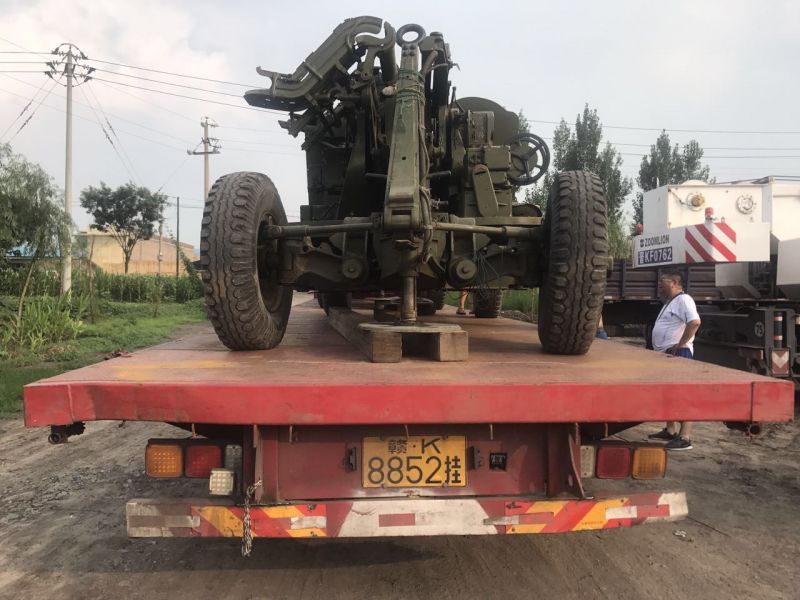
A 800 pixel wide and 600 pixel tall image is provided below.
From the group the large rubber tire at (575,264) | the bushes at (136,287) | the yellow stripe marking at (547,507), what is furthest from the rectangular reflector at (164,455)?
the bushes at (136,287)

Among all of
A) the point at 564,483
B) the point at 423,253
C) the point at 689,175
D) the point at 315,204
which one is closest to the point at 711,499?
the point at 564,483

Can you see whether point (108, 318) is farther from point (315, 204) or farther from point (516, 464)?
point (516, 464)

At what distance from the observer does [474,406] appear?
221 centimetres

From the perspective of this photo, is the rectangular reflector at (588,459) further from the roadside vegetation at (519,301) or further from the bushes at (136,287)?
the bushes at (136,287)

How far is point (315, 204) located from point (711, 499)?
12.2 feet

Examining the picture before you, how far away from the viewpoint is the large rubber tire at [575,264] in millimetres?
3076

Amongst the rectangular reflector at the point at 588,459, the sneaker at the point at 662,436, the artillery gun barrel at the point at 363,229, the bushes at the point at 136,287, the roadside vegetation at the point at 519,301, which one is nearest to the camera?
the rectangular reflector at the point at 588,459

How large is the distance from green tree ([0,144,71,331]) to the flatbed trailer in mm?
10734

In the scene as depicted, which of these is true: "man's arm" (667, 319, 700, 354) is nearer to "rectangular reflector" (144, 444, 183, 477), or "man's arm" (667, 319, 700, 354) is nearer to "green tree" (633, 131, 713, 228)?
"rectangular reflector" (144, 444, 183, 477)

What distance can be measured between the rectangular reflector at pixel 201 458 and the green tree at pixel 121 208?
3049cm

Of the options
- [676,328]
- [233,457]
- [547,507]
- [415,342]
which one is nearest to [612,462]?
[547,507]

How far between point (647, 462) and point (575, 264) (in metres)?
1.04

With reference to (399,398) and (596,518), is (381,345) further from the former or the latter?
(596,518)

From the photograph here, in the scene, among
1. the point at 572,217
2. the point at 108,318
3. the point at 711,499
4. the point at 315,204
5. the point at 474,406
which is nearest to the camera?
the point at 474,406
